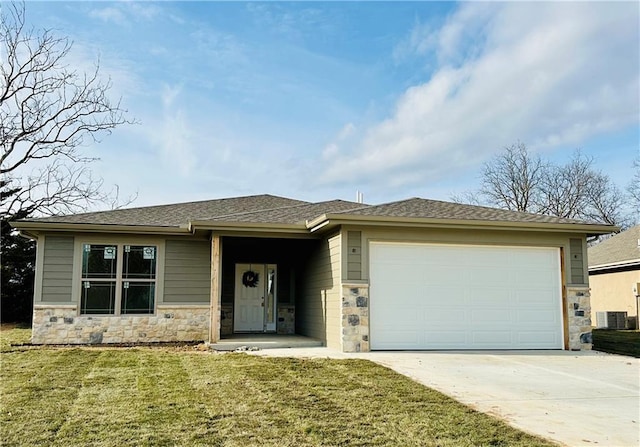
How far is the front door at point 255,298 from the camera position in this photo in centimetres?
1408

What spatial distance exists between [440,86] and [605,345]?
24.5 ft

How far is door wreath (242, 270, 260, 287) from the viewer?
46.4 feet

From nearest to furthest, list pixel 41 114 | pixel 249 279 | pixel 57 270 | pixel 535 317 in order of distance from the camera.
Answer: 1. pixel 535 317
2. pixel 57 270
3. pixel 249 279
4. pixel 41 114

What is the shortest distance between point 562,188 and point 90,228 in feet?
92.3

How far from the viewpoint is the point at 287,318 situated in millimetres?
14305

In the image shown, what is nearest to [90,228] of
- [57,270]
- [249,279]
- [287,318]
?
[57,270]

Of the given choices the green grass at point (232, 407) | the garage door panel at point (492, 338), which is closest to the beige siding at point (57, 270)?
the green grass at point (232, 407)

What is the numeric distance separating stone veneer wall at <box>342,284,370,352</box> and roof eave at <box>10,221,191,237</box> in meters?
4.21

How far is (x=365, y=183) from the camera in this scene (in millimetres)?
24625

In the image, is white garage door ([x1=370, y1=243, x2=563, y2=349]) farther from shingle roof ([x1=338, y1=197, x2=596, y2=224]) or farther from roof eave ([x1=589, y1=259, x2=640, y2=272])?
roof eave ([x1=589, y1=259, x2=640, y2=272])

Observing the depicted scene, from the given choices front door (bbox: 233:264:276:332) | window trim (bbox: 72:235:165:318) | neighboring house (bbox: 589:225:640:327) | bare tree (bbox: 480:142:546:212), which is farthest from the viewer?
bare tree (bbox: 480:142:546:212)

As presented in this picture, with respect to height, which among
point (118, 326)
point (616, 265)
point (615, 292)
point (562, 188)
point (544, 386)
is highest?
point (562, 188)

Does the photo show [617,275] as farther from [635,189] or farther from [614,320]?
[635,189]

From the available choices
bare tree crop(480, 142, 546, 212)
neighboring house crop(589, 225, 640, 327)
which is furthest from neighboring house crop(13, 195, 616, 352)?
bare tree crop(480, 142, 546, 212)
